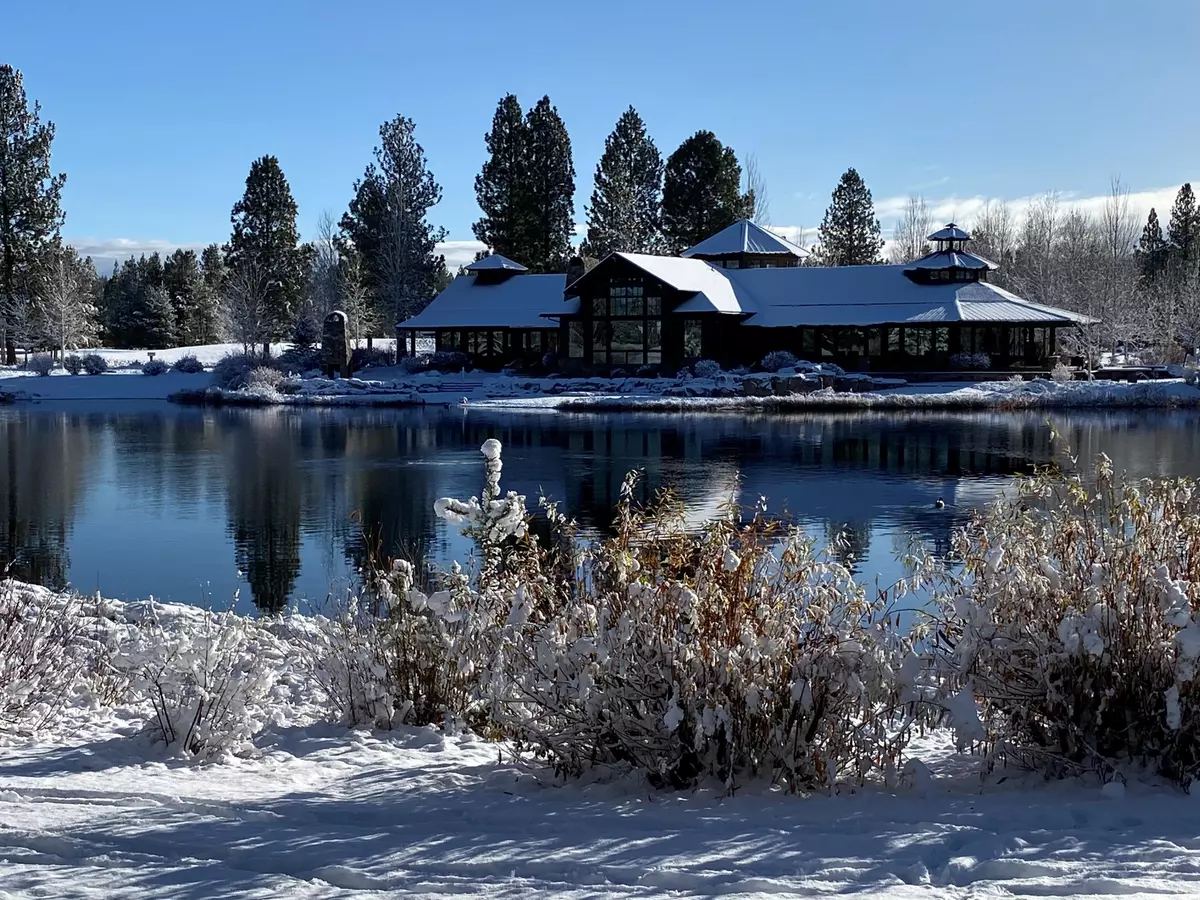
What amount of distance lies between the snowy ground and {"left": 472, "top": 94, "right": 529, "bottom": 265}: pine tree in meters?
58.1

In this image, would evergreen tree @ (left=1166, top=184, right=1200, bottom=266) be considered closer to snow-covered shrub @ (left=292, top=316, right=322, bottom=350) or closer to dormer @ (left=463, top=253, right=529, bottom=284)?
dormer @ (left=463, top=253, right=529, bottom=284)

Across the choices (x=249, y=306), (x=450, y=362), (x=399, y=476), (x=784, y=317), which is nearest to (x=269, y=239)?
(x=249, y=306)

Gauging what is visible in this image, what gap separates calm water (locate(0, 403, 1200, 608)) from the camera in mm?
14633

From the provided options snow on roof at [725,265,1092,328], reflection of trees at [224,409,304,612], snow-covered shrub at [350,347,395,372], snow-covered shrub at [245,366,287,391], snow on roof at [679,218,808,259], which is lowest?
reflection of trees at [224,409,304,612]

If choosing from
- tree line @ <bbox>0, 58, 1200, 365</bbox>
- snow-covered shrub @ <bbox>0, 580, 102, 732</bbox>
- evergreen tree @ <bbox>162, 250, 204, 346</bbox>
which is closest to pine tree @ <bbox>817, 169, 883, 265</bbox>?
tree line @ <bbox>0, 58, 1200, 365</bbox>

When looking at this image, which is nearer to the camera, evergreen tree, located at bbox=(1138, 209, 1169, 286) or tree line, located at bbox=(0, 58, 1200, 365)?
tree line, located at bbox=(0, 58, 1200, 365)

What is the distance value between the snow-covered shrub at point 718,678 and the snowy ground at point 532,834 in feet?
0.50

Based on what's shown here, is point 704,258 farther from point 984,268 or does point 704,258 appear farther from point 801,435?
point 801,435

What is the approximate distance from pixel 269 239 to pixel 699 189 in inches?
871

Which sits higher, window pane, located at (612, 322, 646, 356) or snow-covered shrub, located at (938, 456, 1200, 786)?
window pane, located at (612, 322, 646, 356)

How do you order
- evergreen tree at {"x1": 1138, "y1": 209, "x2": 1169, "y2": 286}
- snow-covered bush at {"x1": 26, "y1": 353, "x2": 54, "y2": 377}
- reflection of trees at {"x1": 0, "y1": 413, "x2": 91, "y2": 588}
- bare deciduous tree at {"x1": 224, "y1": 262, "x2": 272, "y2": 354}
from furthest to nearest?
evergreen tree at {"x1": 1138, "y1": 209, "x2": 1169, "y2": 286} < bare deciduous tree at {"x1": 224, "y1": 262, "x2": 272, "y2": 354} < snow-covered bush at {"x1": 26, "y1": 353, "x2": 54, "y2": 377} < reflection of trees at {"x1": 0, "y1": 413, "x2": 91, "y2": 588}

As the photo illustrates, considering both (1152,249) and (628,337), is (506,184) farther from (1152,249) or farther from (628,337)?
(1152,249)

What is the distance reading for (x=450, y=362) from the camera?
52344 millimetres

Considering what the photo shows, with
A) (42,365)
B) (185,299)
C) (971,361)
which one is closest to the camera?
(971,361)
